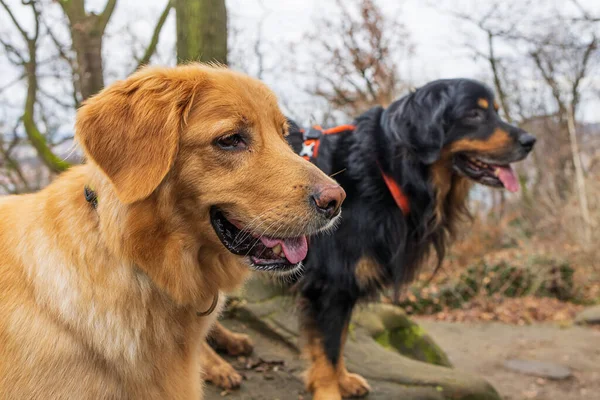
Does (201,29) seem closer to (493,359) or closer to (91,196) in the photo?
(91,196)

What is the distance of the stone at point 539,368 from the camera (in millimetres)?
6758

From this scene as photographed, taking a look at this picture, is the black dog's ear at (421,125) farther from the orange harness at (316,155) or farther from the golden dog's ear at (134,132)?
the golden dog's ear at (134,132)

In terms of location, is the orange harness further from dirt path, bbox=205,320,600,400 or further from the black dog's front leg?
dirt path, bbox=205,320,600,400

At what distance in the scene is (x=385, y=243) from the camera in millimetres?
3797

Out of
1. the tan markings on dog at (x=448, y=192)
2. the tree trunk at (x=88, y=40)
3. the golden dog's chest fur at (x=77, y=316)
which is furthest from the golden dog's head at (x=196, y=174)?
the tree trunk at (x=88, y=40)

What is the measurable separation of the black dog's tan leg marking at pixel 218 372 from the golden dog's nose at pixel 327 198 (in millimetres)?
1995

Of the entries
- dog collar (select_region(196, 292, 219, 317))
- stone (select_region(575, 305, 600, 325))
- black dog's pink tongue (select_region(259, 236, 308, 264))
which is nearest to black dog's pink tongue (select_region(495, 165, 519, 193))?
black dog's pink tongue (select_region(259, 236, 308, 264))

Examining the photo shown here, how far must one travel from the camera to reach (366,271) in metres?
3.79

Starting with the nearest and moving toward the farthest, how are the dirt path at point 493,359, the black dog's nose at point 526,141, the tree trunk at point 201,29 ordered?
the dirt path at point 493,359
the black dog's nose at point 526,141
the tree trunk at point 201,29

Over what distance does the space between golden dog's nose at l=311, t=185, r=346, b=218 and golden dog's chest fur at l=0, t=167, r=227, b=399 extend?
2.52 feet

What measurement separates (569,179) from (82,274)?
48.6 feet

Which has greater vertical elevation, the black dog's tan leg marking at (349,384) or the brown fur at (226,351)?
the brown fur at (226,351)

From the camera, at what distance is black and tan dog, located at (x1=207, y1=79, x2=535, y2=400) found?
3787 millimetres

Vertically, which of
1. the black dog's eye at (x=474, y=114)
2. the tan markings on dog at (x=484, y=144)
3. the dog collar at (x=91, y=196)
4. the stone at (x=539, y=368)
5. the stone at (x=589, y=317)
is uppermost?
the black dog's eye at (x=474, y=114)
